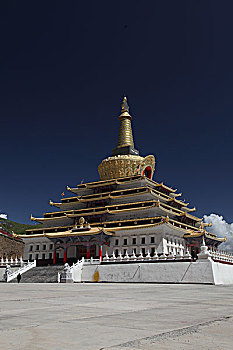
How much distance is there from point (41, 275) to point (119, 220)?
16793 mm

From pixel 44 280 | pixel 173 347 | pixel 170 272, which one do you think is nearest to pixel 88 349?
pixel 173 347

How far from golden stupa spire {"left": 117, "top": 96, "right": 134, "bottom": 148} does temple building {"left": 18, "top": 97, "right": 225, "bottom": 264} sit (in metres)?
1.41

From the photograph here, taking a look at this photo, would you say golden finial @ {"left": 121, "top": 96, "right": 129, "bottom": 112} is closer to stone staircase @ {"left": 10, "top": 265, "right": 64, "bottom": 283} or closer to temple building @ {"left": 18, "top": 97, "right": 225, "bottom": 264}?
temple building @ {"left": 18, "top": 97, "right": 225, "bottom": 264}

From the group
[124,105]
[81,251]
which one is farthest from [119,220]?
[124,105]

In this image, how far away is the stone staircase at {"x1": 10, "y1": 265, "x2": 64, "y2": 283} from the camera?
4183cm

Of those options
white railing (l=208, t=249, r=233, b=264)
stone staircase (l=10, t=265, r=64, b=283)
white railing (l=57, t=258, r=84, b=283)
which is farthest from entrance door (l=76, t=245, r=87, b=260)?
white railing (l=208, t=249, r=233, b=264)

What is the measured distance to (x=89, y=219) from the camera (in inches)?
2297

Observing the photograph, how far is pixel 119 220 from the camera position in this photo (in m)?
55.2

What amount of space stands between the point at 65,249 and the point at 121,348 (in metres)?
52.1

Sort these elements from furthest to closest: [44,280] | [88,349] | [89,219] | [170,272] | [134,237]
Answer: [89,219], [134,237], [44,280], [170,272], [88,349]

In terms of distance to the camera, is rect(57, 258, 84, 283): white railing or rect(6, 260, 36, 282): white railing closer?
rect(57, 258, 84, 283): white railing

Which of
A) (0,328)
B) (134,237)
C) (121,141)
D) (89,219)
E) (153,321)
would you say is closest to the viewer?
(0,328)

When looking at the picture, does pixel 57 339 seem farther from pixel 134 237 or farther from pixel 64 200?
pixel 64 200

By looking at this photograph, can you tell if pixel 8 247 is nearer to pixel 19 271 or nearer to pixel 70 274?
pixel 19 271
